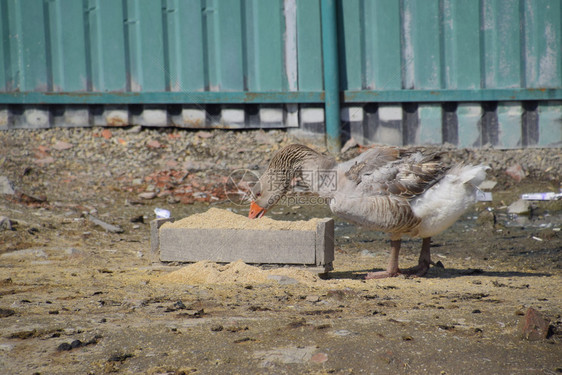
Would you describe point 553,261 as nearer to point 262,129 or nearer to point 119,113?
point 262,129

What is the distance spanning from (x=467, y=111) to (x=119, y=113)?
5.58 m

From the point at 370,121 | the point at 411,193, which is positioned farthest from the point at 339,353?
the point at 370,121

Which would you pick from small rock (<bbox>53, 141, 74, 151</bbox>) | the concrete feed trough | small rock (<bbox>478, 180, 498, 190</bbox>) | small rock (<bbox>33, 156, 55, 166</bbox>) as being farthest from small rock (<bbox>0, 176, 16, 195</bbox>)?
small rock (<bbox>478, 180, 498, 190</bbox>)

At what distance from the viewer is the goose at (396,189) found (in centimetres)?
550

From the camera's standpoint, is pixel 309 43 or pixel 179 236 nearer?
pixel 179 236

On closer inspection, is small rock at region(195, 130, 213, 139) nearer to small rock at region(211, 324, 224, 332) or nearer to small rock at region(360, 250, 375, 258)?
small rock at region(360, 250, 375, 258)

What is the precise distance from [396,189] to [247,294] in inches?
A: 64.1

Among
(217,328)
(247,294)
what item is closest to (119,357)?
(217,328)

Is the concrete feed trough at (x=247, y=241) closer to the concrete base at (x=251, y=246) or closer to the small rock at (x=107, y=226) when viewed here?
the concrete base at (x=251, y=246)

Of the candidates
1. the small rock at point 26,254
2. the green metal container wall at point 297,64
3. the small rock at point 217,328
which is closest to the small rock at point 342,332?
the small rock at point 217,328

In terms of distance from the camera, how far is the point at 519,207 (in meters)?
8.37

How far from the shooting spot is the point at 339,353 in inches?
144

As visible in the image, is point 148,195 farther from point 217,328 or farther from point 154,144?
Result: point 217,328

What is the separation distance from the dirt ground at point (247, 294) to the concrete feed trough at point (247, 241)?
0.15 metres
